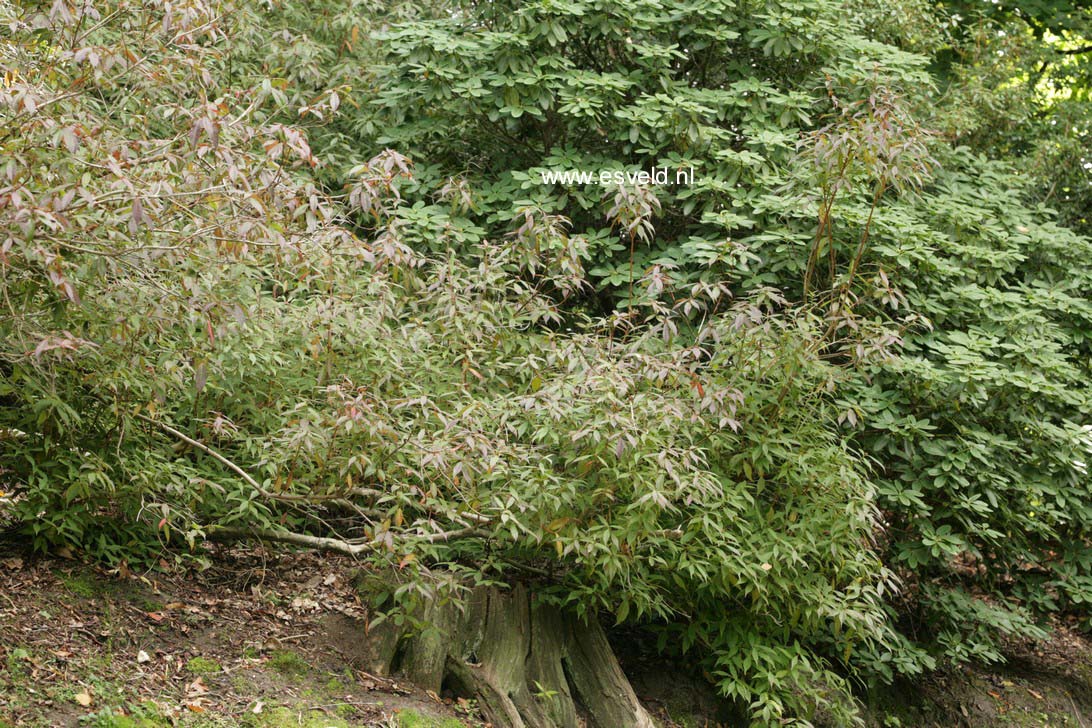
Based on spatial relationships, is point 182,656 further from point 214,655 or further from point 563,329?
point 563,329

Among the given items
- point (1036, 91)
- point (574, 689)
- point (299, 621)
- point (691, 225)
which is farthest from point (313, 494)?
point (1036, 91)

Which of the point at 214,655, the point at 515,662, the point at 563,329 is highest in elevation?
the point at 563,329

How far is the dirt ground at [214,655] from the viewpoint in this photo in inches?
151

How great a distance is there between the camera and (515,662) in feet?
16.0

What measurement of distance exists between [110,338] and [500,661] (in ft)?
7.66

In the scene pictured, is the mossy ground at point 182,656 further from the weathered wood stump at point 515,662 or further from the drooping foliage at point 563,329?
the drooping foliage at point 563,329

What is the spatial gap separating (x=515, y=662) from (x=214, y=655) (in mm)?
1397

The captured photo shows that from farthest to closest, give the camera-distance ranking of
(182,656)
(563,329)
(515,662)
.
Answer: (563,329)
(515,662)
(182,656)

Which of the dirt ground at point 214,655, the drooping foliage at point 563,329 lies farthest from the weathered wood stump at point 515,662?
the drooping foliage at point 563,329

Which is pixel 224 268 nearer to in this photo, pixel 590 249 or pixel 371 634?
pixel 371 634

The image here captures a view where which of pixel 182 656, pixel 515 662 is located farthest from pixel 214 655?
pixel 515 662

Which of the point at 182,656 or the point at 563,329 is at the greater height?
the point at 563,329

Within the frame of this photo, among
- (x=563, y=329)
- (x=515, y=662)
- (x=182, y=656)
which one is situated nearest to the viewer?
(x=182, y=656)

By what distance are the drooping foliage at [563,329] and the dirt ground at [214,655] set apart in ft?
0.77
